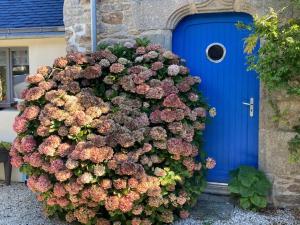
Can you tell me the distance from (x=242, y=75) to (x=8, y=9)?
5.26m

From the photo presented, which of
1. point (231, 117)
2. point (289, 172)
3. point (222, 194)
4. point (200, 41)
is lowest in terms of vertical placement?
point (222, 194)

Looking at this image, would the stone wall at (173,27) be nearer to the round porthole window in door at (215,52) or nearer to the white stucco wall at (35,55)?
the round porthole window in door at (215,52)

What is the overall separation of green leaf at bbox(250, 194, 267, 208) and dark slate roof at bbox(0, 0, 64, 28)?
4324 millimetres

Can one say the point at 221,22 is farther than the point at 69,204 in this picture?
Yes

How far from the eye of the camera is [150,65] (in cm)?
515

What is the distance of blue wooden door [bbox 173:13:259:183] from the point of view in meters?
5.36

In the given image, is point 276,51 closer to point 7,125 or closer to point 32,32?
point 32,32

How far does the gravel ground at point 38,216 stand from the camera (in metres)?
4.71

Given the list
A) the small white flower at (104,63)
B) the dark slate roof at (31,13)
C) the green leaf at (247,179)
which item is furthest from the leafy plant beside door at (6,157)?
the green leaf at (247,179)

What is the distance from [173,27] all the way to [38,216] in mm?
3042

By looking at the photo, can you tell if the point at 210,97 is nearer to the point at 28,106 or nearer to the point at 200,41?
the point at 200,41

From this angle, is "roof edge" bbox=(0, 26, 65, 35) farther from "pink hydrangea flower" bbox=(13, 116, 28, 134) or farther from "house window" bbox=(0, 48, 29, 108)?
"pink hydrangea flower" bbox=(13, 116, 28, 134)

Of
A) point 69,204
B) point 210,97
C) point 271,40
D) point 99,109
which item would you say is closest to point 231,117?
point 210,97

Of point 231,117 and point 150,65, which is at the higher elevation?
point 150,65
